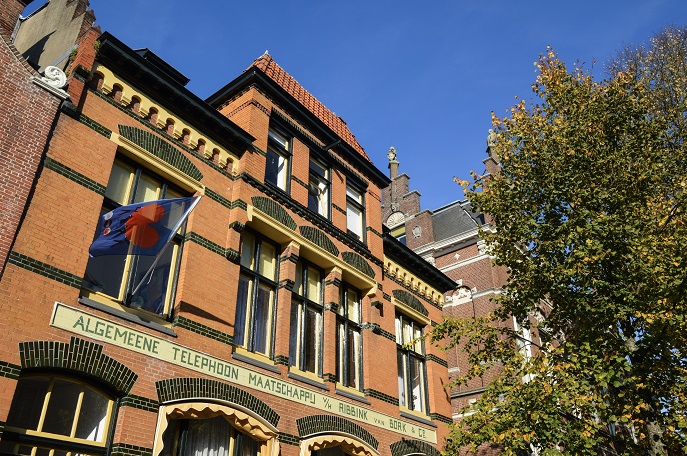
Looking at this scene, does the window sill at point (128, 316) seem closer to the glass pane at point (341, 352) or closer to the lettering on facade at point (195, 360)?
the lettering on facade at point (195, 360)

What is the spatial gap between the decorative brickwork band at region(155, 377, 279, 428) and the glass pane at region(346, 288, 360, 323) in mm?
4625

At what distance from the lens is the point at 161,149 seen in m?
11.1

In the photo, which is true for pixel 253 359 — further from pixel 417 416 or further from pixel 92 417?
pixel 417 416

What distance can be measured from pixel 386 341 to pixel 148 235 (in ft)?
27.8

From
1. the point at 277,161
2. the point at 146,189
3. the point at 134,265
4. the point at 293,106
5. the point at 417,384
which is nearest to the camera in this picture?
the point at 134,265

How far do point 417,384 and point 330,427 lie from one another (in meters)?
5.32

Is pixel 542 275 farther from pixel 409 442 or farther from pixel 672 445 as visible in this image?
pixel 409 442

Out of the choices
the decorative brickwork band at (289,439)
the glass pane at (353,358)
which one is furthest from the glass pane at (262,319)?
the glass pane at (353,358)

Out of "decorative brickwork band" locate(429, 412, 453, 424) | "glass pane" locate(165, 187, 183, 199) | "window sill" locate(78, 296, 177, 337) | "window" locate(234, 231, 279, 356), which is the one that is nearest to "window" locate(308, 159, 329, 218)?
"window" locate(234, 231, 279, 356)

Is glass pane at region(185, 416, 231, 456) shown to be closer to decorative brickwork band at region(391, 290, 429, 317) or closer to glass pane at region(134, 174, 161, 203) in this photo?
glass pane at region(134, 174, 161, 203)

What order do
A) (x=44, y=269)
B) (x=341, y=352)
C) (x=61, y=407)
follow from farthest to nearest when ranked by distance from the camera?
1. (x=341, y=352)
2. (x=44, y=269)
3. (x=61, y=407)

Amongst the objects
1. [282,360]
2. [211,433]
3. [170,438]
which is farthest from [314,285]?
[170,438]

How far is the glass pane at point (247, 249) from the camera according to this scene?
1236 cm

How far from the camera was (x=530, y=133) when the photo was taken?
16141mm
